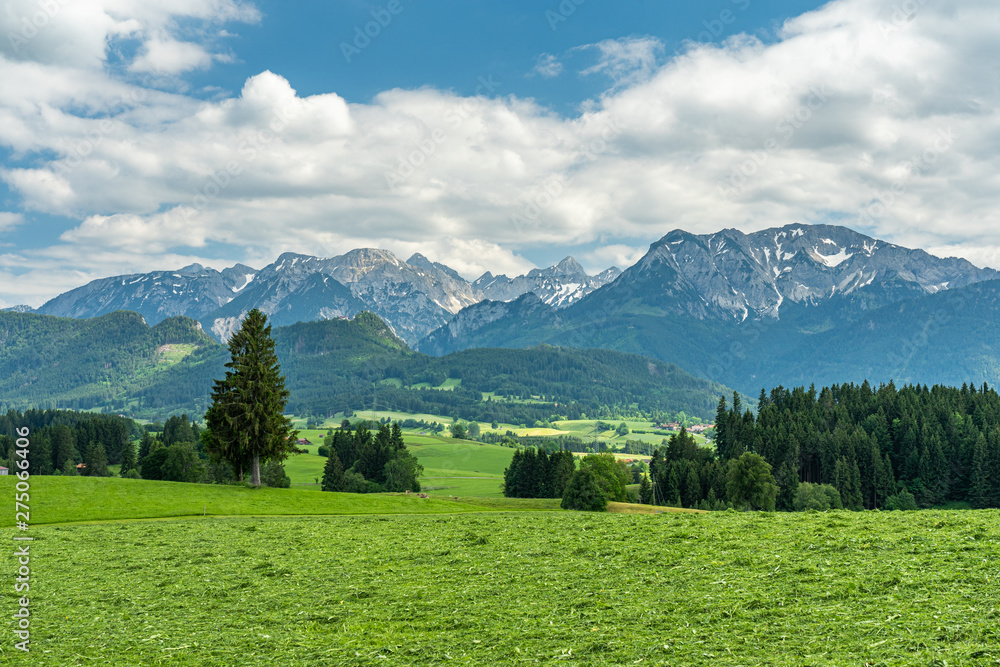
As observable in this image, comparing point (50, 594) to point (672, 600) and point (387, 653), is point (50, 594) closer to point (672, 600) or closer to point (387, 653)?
A: point (387, 653)

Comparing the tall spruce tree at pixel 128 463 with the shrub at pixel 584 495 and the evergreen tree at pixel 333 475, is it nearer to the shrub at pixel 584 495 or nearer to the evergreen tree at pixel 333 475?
the evergreen tree at pixel 333 475

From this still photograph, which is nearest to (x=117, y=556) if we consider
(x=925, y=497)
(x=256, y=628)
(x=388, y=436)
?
(x=256, y=628)

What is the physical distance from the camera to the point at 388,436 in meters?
148

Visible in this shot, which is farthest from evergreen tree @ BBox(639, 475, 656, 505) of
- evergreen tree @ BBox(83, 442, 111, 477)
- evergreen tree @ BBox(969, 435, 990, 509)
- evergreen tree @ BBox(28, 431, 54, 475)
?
evergreen tree @ BBox(28, 431, 54, 475)

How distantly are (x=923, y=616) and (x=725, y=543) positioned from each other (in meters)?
12.5

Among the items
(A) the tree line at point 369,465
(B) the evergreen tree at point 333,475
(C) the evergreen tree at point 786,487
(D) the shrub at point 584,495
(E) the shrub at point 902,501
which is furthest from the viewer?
(A) the tree line at point 369,465

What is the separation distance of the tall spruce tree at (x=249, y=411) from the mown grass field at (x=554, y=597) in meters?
30.1

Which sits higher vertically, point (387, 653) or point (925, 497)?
point (387, 653)

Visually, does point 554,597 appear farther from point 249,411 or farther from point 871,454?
point 871,454

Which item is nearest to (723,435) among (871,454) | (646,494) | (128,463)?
(871,454)

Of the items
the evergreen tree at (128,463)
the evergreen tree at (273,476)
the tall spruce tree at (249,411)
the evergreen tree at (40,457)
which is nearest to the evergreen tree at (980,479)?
the tall spruce tree at (249,411)

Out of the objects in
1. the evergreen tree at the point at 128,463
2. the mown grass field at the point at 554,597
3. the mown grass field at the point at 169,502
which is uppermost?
the mown grass field at the point at 554,597

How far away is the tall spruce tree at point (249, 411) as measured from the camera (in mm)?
69875

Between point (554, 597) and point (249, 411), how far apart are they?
52922 mm
